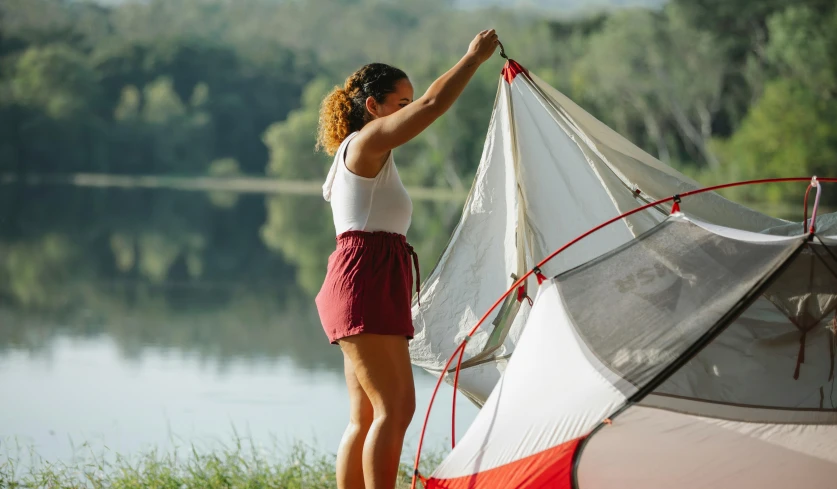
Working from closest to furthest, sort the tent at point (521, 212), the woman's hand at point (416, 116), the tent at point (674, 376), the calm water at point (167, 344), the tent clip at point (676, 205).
→ the woman's hand at point (416, 116), the tent at point (674, 376), the tent clip at point (676, 205), the tent at point (521, 212), the calm water at point (167, 344)

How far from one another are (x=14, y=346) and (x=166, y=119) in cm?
4423

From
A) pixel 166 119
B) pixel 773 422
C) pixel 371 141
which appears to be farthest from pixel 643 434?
pixel 166 119

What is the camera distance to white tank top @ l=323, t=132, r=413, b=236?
8.83 ft

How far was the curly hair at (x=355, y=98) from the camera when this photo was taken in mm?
2832

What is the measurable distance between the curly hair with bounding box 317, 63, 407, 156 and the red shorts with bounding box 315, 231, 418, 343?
329mm

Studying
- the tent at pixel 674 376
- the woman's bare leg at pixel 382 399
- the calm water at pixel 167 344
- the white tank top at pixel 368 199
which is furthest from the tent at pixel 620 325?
the calm water at pixel 167 344

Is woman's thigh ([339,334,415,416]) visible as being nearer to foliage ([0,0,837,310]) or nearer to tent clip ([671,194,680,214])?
tent clip ([671,194,680,214])

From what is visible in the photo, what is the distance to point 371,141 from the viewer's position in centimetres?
259

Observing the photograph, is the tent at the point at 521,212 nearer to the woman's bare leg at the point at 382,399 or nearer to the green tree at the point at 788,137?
the woman's bare leg at the point at 382,399

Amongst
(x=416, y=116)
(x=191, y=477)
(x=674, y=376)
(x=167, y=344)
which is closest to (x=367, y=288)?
(x=416, y=116)

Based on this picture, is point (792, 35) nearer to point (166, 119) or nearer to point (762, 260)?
point (166, 119)

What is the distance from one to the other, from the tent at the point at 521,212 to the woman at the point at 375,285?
2.63ft

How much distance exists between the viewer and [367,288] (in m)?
2.68

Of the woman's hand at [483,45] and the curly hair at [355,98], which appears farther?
the curly hair at [355,98]
